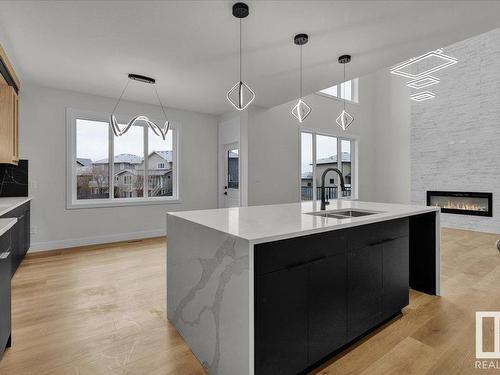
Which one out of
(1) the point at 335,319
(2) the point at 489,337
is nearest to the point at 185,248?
(1) the point at 335,319

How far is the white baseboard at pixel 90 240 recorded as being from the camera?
172 inches

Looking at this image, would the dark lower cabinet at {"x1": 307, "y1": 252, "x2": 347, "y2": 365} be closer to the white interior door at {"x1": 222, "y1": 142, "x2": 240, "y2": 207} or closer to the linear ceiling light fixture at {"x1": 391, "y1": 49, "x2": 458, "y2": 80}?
the linear ceiling light fixture at {"x1": 391, "y1": 49, "x2": 458, "y2": 80}

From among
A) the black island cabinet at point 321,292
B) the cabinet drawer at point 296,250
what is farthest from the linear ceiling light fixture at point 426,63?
the cabinet drawer at point 296,250

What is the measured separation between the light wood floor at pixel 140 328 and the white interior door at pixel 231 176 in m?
2.60

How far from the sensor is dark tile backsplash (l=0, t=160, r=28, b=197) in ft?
13.0

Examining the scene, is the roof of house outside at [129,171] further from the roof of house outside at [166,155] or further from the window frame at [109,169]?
the roof of house outside at [166,155]

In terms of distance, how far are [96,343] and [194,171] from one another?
419 cm

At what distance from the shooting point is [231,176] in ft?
19.6

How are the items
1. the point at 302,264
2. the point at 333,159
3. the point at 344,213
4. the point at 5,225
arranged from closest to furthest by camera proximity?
the point at 302,264, the point at 5,225, the point at 344,213, the point at 333,159

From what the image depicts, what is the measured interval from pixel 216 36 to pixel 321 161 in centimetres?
472

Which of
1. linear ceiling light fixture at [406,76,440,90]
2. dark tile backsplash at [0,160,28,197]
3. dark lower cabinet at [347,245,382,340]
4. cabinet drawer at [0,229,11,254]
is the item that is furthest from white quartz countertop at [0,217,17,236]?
linear ceiling light fixture at [406,76,440,90]

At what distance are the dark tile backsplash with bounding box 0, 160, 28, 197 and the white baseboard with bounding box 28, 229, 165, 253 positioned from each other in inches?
33.4

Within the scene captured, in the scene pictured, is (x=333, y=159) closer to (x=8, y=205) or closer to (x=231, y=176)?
(x=231, y=176)

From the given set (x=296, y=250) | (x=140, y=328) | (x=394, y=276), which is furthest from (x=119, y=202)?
(x=394, y=276)
